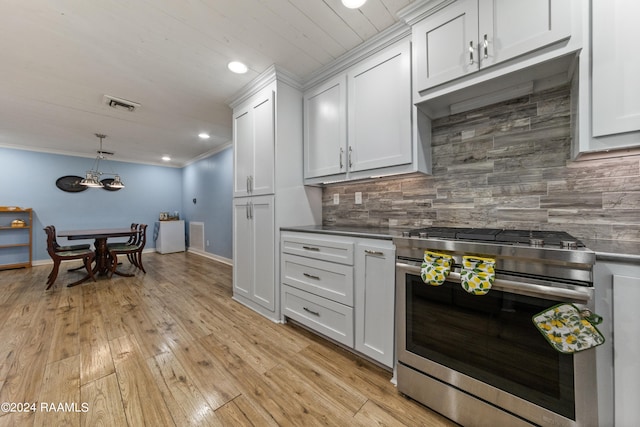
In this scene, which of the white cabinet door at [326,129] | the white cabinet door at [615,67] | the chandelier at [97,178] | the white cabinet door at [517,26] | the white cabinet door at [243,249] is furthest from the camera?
the chandelier at [97,178]

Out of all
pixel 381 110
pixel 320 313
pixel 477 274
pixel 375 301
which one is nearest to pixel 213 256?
pixel 320 313

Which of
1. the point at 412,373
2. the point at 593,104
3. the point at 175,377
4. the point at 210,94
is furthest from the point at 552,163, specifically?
the point at 210,94

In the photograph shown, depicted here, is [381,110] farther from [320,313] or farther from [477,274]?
[320,313]

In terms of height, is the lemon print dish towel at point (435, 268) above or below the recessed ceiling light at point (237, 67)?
below

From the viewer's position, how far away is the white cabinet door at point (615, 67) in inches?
39.5

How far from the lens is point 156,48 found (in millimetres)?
1968

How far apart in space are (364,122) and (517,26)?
0.99 meters

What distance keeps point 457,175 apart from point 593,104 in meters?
0.75

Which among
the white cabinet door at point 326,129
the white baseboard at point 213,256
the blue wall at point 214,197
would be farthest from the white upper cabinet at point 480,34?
the white baseboard at point 213,256

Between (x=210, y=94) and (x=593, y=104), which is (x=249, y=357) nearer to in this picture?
(x=593, y=104)

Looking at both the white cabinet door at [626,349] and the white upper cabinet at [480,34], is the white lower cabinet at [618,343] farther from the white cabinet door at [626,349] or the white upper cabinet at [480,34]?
the white upper cabinet at [480,34]

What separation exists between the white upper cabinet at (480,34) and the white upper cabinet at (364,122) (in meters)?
0.17

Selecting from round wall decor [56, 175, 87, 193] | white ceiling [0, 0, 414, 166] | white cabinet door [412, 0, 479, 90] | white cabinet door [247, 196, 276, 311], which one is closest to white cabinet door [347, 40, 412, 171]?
white cabinet door [412, 0, 479, 90]

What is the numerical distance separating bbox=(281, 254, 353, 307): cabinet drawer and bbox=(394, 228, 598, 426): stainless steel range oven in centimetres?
43
